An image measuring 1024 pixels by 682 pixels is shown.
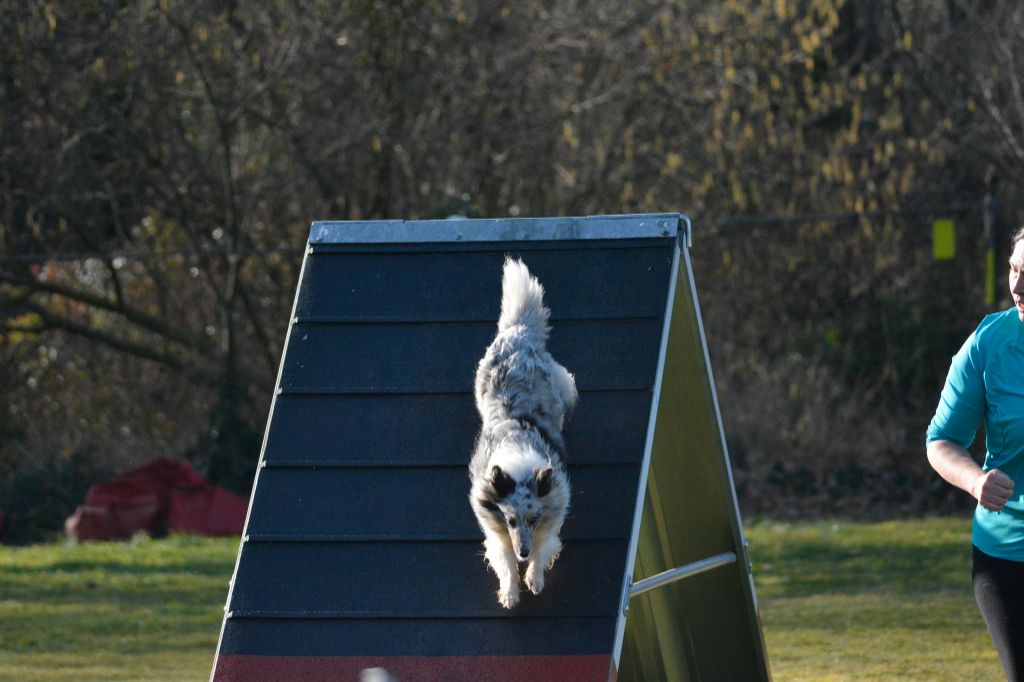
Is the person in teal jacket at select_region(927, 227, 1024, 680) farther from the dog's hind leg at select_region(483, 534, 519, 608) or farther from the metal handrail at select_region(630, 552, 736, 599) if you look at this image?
the dog's hind leg at select_region(483, 534, 519, 608)

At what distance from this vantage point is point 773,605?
25.0ft

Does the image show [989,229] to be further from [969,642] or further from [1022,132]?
[969,642]

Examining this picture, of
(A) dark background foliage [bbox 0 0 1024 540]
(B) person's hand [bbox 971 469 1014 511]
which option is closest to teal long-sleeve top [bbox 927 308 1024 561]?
(B) person's hand [bbox 971 469 1014 511]

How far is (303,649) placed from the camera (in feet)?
12.6

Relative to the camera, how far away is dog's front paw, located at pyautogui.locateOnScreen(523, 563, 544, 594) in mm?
3764

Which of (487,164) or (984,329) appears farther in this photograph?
(487,164)

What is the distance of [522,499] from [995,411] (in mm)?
1223

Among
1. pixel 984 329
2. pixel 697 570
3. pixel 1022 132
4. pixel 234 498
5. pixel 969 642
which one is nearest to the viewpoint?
pixel 984 329

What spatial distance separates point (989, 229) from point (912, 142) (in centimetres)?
134

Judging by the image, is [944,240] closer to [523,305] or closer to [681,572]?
[681,572]

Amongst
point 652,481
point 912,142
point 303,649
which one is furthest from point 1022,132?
point 303,649

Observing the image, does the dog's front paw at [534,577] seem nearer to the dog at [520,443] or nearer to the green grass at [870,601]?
the dog at [520,443]

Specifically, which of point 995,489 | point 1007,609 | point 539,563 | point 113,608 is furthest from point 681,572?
point 113,608

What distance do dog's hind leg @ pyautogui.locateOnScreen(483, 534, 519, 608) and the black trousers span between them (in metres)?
1.18
